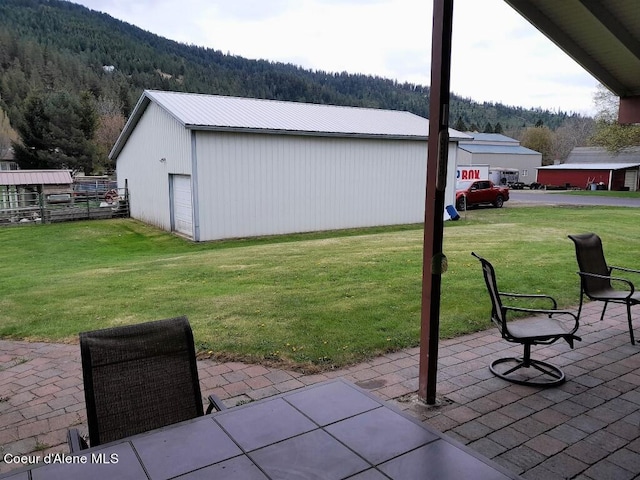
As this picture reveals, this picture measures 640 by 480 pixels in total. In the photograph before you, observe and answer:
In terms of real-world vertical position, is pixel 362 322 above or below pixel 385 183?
below

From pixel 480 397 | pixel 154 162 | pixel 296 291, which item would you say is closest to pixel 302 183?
pixel 154 162

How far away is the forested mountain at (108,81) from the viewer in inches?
1346

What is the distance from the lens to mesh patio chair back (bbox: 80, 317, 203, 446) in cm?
205

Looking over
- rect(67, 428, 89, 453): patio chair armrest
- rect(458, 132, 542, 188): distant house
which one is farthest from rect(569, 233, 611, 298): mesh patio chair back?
rect(458, 132, 542, 188): distant house

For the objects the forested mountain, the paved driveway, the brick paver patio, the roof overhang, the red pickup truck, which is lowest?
the paved driveway

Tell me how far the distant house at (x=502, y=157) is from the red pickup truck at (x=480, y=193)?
2296 centimetres

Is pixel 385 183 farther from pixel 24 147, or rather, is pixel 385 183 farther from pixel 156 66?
pixel 156 66

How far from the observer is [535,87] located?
177 feet

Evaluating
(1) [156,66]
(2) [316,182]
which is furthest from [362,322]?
(1) [156,66]

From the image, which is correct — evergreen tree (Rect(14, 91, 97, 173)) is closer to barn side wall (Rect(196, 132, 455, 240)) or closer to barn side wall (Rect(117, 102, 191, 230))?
barn side wall (Rect(117, 102, 191, 230))

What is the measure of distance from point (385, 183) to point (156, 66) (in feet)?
220

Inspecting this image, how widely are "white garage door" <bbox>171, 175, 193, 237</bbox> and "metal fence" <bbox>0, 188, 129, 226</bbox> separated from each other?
574 cm

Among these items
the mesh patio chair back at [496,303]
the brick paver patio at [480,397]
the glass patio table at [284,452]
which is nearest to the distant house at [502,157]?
the brick paver patio at [480,397]

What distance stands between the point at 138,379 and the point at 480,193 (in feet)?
69.2
